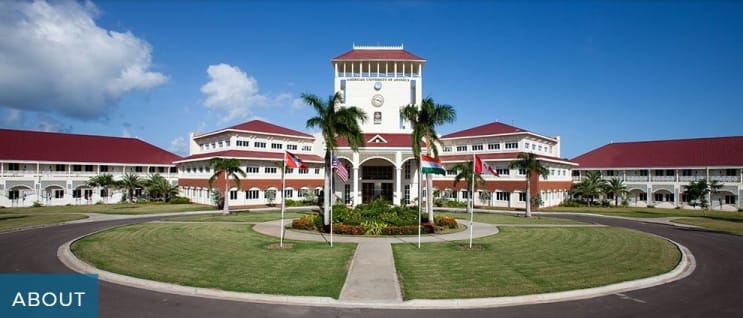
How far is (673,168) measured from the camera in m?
50.4

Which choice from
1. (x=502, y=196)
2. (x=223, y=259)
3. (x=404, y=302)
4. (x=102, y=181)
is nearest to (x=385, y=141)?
(x=502, y=196)

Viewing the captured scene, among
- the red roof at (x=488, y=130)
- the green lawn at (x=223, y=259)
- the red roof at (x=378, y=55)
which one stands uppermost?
the red roof at (x=378, y=55)

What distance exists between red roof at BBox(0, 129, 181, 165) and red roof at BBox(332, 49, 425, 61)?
2959 cm

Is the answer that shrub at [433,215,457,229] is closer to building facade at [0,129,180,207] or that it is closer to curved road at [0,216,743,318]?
curved road at [0,216,743,318]

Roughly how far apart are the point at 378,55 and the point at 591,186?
3231cm

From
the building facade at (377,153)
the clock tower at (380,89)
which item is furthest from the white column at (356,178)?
the clock tower at (380,89)

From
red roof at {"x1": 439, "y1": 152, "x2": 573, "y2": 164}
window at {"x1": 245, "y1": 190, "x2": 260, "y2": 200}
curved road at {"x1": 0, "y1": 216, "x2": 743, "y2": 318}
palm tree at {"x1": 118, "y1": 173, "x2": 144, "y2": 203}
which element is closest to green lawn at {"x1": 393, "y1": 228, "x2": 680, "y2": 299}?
curved road at {"x1": 0, "y1": 216, "x2": 743, "y2": 318}

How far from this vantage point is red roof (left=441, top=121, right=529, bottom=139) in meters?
51.6

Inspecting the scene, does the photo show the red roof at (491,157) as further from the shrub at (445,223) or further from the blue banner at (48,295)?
the blue banner at (48,295)

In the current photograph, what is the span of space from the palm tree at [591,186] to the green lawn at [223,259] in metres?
42.4

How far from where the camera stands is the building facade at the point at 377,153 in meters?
47.2

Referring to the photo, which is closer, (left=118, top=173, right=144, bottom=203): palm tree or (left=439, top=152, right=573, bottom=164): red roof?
(left=439, top=152, right=573, bottom=164): red roof

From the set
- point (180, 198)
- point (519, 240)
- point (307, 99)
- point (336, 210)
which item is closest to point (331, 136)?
point (307, 99)

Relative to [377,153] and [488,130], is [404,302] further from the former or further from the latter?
[488,130]
